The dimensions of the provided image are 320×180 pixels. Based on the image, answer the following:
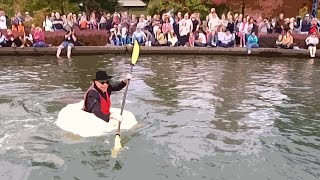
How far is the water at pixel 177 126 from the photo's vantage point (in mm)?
7820

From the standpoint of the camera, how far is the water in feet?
25.7

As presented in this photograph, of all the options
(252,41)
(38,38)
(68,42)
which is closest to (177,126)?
(68,42)

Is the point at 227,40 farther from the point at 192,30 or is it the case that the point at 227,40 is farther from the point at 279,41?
the point at 279,41

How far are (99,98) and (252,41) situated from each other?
1249 cm

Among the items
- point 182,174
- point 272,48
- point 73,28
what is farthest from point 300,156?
point 73,28

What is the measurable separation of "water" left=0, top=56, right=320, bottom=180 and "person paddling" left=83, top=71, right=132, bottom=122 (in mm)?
435

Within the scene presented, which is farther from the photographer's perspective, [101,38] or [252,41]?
[101,38]

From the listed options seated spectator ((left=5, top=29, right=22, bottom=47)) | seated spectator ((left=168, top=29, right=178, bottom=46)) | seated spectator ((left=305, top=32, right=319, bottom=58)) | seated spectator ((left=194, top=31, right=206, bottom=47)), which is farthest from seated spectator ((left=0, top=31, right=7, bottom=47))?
seated spectator ((left=305, top=32, right=319, bottom=58))

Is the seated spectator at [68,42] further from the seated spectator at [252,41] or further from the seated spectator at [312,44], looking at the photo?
the seated spectator at [312,44]

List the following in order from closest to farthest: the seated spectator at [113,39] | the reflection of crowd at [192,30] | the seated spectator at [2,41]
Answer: the seated spectator at [2,41] < the reflection of crowd at [192,30] < the seated spectator at [113,39]

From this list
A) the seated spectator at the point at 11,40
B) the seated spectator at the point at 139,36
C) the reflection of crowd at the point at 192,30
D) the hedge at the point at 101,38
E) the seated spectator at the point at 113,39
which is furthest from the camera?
the seated spectator at the point at 113,39

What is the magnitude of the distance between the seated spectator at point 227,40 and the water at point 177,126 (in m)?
3.86

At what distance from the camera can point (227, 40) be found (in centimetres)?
2055

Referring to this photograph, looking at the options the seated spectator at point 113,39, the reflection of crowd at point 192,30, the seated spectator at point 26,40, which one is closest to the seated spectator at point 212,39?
the reflection of crowd at point 192,30
